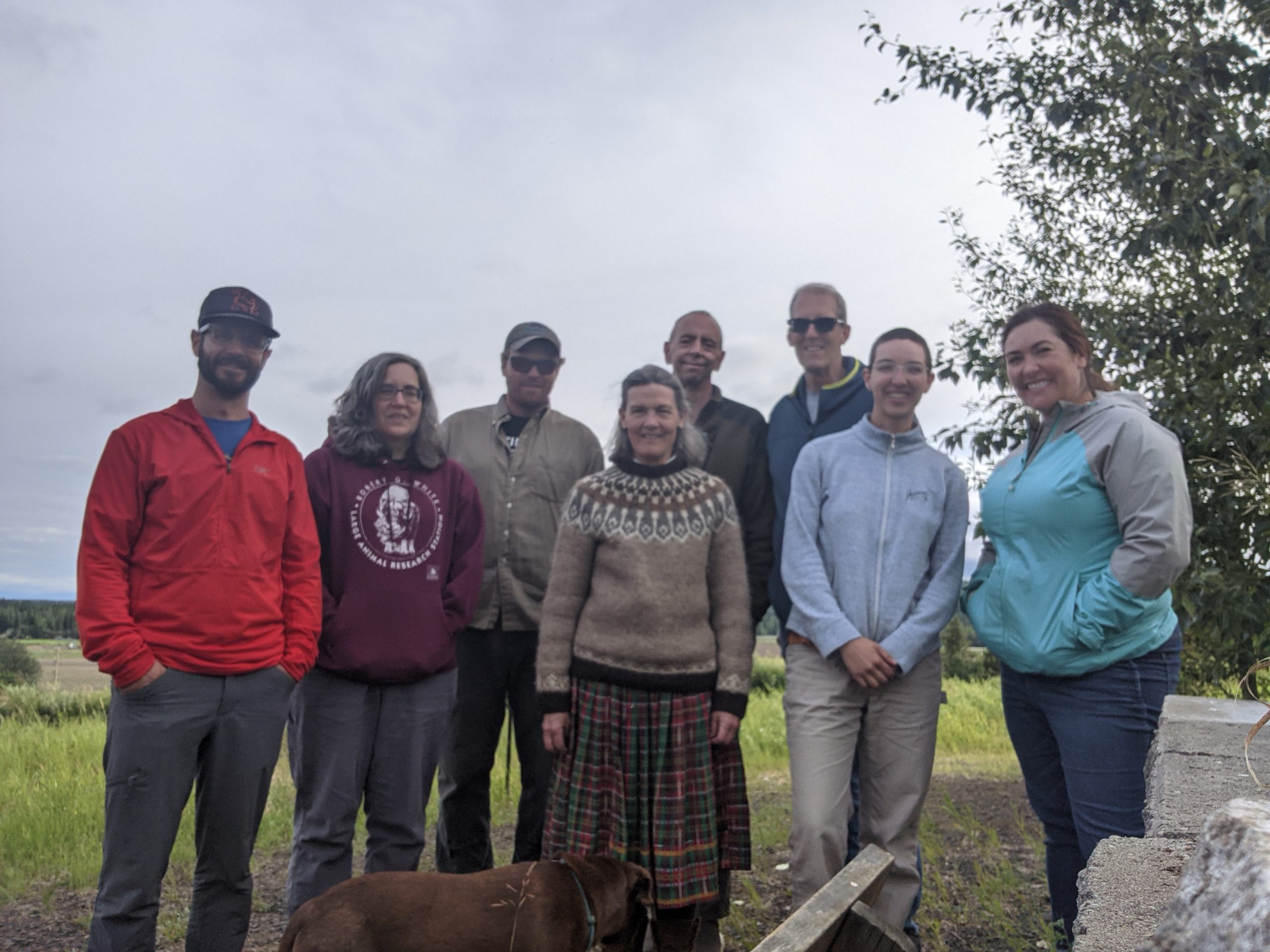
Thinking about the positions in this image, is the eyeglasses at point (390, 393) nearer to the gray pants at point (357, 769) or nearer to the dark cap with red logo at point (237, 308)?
the dark cap with red logo at point (237, 308)

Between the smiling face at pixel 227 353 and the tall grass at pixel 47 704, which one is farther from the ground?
the smiling face at pixel 227 353

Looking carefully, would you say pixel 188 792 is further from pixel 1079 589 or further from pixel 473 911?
pixel 1079 589

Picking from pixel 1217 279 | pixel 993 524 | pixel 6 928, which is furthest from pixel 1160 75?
pixel 6 928

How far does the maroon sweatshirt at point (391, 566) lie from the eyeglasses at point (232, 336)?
19.3 inches

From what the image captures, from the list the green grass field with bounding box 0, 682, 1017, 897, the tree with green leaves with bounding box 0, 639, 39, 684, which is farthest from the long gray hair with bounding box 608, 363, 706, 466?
the tree with green leaves with bounding box 0, 639, 39, 684

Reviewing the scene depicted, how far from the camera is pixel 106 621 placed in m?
3.25

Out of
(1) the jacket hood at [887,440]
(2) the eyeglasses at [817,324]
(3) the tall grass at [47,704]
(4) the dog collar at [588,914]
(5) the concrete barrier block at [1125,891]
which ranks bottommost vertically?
(3) the tall grass at [47,704]

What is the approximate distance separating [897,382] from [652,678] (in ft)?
4.52

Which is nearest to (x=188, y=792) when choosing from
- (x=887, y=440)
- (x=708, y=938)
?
(x=708, y=938)

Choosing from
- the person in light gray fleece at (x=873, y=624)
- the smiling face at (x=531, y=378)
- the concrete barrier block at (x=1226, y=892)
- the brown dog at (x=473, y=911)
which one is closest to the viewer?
the concrete barrier block at (x=1226, y=892)

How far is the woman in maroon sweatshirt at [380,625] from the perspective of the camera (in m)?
3.76

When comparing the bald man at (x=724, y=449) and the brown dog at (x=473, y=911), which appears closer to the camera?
the brown dog at (x=473, y=911)

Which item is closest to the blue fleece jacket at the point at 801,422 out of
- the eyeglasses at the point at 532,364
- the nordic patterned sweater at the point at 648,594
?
the nordic patterned sweater at the point at 648,594

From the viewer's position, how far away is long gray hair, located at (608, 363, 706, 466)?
3.78 m
